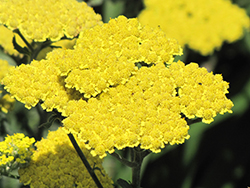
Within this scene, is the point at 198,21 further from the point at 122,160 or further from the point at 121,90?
the point at 122,160

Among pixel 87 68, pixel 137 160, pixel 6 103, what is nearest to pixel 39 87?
pixel 87 68

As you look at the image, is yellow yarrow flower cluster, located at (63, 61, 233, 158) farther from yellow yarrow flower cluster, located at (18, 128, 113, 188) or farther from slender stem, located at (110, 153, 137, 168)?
yellow yarrow flower cluster, located at (18, 128, 113, 188)

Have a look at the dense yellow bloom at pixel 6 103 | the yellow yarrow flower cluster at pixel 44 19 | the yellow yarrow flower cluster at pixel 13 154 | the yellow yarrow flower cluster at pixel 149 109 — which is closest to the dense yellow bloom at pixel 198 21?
the yellow yarrow flower cluster at pixel 44 19

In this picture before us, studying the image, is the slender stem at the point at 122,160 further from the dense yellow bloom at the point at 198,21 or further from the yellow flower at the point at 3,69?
the dense yellow bloom at the point at 198,21

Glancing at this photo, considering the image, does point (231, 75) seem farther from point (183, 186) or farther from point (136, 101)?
point (136, 101)

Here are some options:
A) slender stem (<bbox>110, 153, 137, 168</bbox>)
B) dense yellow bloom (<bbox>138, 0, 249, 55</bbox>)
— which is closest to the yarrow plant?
slender stem (<bbox>110, 153, 137, 168</bbox>)

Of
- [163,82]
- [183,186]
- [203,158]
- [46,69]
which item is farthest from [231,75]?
[46,69]
